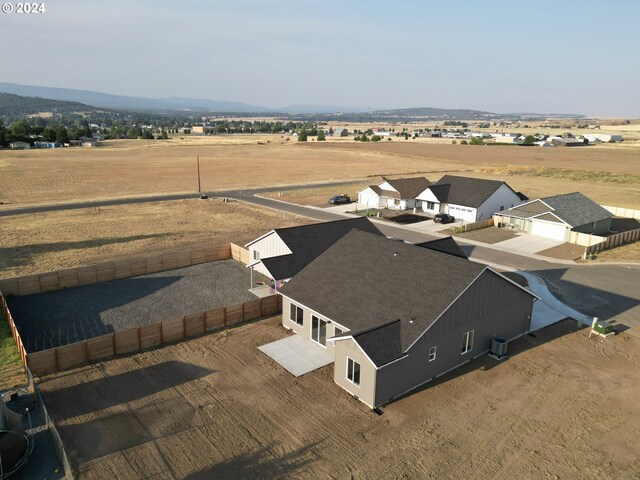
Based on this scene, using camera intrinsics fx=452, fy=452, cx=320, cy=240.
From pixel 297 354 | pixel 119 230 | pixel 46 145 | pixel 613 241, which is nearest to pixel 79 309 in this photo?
pixel 297 354

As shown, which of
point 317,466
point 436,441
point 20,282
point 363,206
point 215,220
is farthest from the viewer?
point 363,206

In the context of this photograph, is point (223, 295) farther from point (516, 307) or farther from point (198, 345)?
point (516, 307)

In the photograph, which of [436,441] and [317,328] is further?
[317,328]

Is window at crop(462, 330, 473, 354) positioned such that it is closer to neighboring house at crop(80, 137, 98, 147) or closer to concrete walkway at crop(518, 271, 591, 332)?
concrete walkway at crop(518, 271, 591, 332)

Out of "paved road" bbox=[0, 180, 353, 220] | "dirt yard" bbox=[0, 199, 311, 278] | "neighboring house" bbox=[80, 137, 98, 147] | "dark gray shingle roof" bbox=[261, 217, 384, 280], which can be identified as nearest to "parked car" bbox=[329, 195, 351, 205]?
"dirt yard" bbox=[0, 199, 311, 278]

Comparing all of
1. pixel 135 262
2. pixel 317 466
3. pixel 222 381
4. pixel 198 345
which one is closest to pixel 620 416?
pixel 317 466

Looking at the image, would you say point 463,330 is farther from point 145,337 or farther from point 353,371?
point 145,337
